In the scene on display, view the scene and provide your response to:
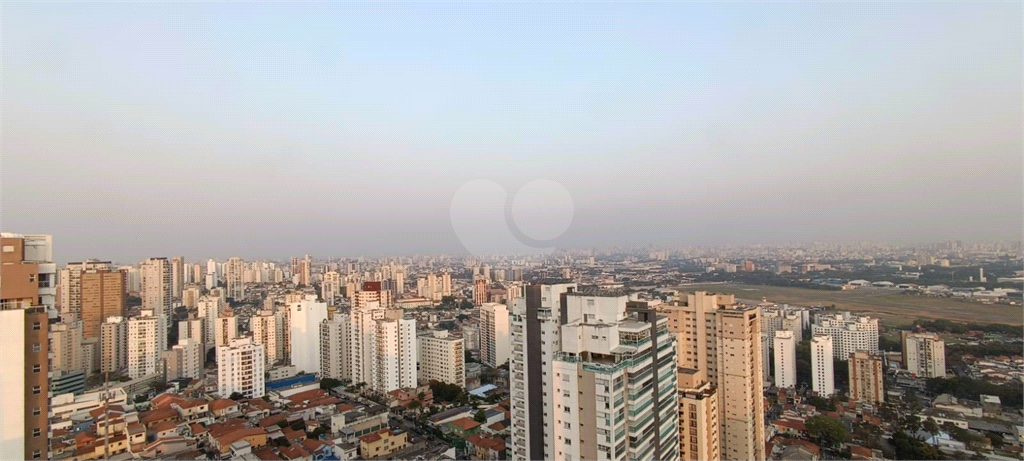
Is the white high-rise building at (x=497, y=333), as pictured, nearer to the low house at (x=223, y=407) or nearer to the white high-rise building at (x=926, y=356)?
the low house at (x=223, y=407)

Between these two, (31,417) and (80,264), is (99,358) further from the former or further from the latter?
(31,417)

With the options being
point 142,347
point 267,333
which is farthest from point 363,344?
point 142,347

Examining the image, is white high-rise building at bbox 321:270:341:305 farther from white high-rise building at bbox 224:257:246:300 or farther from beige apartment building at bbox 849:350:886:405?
beige apartment building at bbox 849:350:886:405

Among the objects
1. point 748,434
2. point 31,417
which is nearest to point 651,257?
point 748,434

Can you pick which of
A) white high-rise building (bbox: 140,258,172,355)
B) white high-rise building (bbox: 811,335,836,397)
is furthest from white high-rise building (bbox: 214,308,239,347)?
white high-rise building (bbox: 811,335,836,397)

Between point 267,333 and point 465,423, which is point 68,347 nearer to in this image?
point 267,333

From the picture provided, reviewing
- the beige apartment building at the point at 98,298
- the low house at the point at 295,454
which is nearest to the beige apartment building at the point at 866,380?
the low house at the point at 295,454
